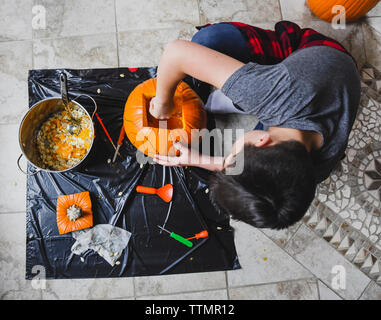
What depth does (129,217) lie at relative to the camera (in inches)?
44.4

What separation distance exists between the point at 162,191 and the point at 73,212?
34 centimetres

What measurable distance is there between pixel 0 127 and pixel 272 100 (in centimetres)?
115

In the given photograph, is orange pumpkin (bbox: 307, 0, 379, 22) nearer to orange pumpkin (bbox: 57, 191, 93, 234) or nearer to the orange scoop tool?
the orange scoop tool

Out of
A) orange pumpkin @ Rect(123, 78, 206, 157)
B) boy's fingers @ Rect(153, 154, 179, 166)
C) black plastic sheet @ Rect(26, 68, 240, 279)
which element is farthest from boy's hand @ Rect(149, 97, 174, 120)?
black plastic sheet @ Rect(26, 68, 240, 279)

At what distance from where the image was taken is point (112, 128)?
45.6 inches

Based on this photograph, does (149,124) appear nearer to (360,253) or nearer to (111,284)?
(111,284)

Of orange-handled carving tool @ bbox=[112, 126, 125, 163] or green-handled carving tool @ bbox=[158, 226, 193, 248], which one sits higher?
orange-handled carving tool @ bbox=[112, 126, 125, 163]

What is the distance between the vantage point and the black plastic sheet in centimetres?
111

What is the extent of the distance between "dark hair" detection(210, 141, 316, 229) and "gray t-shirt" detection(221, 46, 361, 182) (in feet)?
0.28

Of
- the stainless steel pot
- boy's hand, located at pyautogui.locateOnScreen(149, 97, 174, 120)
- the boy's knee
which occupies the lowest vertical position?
the stainless steel pot

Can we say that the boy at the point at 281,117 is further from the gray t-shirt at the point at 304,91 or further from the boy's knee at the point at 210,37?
the boy's knee at the point at 210,37

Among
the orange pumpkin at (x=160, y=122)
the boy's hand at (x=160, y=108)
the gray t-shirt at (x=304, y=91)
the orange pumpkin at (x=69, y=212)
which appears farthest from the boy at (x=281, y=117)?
the orange pumpkin at (x=69, y=212)

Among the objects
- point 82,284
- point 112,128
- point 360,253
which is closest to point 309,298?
point 360,253

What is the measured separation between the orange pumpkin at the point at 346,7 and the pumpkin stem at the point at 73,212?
4.34 feet
